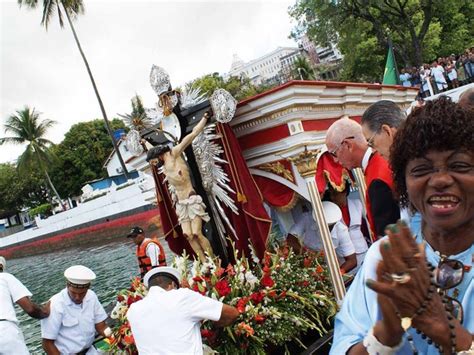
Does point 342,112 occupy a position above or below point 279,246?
above

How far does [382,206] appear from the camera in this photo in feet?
7.51

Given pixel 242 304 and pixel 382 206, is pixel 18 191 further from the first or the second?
pixel 382 206

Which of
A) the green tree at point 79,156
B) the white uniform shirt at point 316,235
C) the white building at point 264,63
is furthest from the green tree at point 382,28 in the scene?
the white building at point 264,63

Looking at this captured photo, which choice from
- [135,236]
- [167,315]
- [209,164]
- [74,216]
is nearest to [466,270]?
[167,315]

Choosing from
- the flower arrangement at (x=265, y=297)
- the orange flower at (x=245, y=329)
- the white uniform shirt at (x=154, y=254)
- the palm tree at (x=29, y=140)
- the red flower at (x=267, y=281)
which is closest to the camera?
the orange flower at (x=245, y=329)

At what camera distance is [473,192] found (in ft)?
3.88

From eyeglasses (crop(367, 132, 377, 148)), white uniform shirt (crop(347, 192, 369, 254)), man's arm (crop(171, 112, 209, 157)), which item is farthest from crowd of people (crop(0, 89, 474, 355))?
white uniform shirt (crop(347, 192, 369, 254))

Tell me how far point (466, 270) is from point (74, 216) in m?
34.0

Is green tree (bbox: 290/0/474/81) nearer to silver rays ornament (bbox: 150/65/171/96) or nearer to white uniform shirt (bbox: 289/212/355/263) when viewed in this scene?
white uniform shirt (bbox: 289/212/355/263)

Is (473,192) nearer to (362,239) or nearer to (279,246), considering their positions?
(279,246)

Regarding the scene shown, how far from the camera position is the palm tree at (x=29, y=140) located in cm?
3753

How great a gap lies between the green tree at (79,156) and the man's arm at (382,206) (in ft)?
151

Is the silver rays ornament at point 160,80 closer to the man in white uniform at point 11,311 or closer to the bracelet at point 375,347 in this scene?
the man in white uniform at point 11,311

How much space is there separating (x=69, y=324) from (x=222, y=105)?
2365 millimetres
